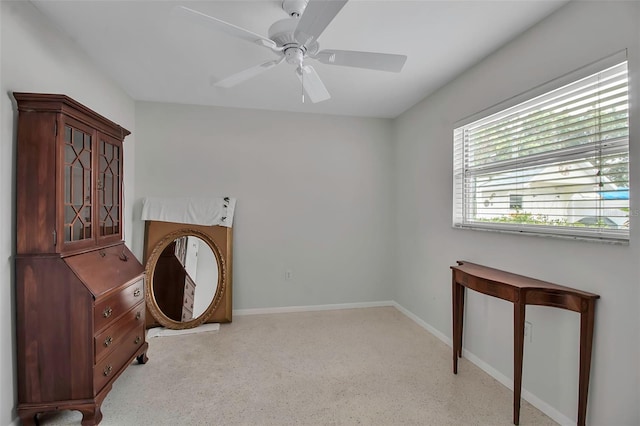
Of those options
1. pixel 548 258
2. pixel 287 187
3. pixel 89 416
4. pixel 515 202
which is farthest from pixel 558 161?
pixel 89 416

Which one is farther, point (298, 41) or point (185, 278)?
point (185, 278)

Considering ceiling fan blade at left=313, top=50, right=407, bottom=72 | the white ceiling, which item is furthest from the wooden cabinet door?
ceiling fan blade at left=313, top=50, right=407, bottom=72

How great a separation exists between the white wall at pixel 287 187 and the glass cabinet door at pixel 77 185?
4.84ft

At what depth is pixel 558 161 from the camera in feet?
6.30

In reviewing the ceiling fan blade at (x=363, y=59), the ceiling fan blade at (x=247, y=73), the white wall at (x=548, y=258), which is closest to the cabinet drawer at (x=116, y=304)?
the ceiling fan blade at (x=247, y=73)

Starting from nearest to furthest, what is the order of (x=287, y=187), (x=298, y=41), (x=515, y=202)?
(x=298, y=41), (x=515, y=202), (x=287, y=187)

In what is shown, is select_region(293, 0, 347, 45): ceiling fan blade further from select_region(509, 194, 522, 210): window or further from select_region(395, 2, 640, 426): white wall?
select_region(509, 194, 522, 210): window

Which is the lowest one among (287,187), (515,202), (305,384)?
(305,384)

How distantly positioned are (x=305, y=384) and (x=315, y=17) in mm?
2287

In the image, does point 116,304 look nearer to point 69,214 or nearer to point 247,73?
point 69,214

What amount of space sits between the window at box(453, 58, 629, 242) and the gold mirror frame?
262 cm

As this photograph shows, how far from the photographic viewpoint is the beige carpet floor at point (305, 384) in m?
1.93

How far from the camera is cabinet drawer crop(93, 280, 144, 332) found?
1.88m

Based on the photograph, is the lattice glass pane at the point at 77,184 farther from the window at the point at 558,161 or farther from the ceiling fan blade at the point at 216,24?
the window at the point at 558,161
